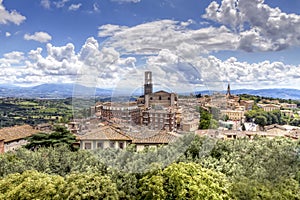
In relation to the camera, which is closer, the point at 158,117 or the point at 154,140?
the point at 158,117

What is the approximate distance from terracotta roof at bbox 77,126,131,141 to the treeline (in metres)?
1.19

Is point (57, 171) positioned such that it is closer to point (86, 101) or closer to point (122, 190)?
point (122, 190)

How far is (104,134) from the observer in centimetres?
873

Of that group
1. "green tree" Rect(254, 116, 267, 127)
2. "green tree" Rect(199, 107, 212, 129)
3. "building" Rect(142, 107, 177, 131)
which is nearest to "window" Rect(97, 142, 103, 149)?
"building" Rect(142, 107, 177, 131)

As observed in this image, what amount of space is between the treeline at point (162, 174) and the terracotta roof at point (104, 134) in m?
1.19

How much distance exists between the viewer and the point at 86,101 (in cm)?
741

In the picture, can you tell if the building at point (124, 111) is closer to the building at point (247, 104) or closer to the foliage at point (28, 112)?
the foliage at point (28, 112)

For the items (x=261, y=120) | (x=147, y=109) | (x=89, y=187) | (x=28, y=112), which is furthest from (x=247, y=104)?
(x=147, y=109)

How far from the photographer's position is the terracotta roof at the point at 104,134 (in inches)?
320

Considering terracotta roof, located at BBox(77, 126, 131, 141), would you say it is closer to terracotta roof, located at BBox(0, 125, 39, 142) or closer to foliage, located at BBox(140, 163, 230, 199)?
foliage, located at BBox(140, 163, 230, 199)

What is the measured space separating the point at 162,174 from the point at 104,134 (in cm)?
241

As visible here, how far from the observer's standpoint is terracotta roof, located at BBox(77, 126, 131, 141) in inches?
320

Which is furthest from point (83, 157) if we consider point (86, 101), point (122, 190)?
point (86, 101)

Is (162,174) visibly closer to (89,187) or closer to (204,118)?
(89,187)
